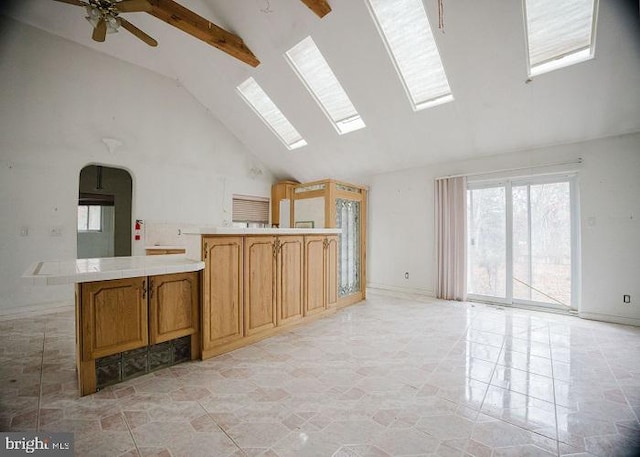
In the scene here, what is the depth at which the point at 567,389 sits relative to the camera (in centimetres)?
208

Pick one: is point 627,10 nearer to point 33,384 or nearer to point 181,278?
point 181,278

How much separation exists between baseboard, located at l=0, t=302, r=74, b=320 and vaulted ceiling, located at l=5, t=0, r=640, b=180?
3840mm

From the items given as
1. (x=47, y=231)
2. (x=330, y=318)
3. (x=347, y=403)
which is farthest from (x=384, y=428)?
(x=47, y=231)

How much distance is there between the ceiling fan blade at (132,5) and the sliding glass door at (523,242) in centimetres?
488

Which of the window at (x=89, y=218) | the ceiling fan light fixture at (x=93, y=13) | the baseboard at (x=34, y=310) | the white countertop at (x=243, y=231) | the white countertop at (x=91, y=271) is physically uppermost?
the ceiling fan light fixture at (x=93, y=13)

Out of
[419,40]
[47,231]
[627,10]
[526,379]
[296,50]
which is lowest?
[526,379]

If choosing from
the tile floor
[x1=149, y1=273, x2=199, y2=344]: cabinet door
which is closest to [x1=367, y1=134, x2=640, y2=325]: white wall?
the tile floor

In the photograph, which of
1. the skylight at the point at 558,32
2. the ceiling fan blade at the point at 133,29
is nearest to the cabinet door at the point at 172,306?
the ceiling fan blade at the point at 133,29

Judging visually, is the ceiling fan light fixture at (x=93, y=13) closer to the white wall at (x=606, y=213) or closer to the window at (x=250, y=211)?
the window at (x=250, y=211)

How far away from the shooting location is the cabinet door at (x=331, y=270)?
3.95 metres

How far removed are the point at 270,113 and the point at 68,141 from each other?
10.3ft

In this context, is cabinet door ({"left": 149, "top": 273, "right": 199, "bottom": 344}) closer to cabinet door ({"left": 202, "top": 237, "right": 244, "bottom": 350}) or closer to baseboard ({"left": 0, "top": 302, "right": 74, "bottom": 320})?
cabinet door ({"left": 202, "top": 237, "right": 244, "bottom": 350})

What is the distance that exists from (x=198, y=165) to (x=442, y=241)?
4743mm

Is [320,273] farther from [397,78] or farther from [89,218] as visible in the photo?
[89,218]
